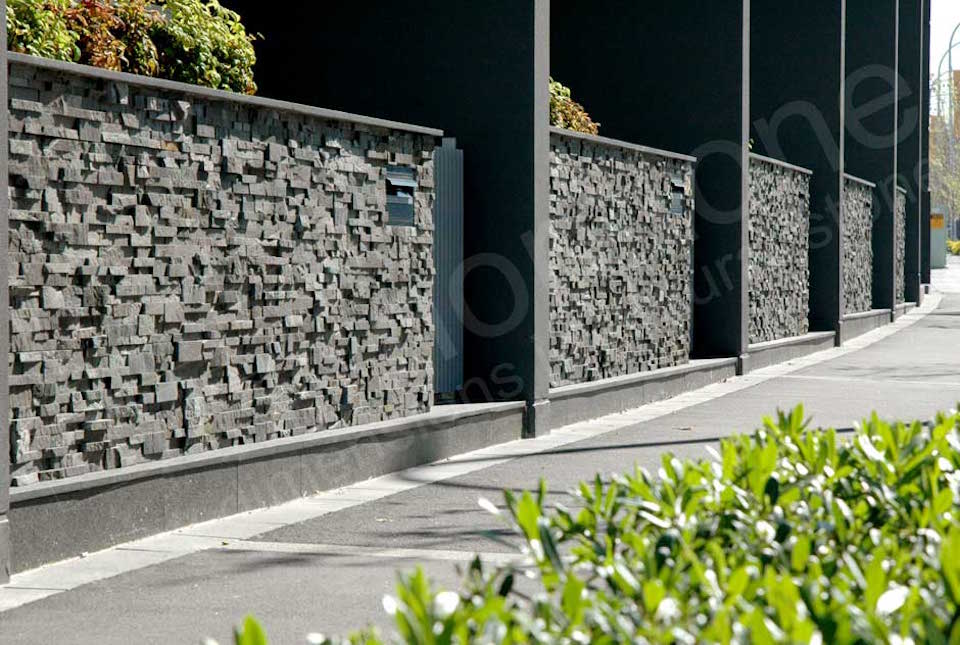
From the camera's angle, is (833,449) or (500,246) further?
(500,246)

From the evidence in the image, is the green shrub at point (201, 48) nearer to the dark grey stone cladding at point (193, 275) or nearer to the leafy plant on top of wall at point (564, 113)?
the dark grey stone cladding at point (193, 275)

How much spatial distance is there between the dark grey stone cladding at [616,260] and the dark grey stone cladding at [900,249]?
1694 cm

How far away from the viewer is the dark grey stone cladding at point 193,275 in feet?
22.1

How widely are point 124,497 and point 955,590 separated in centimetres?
539

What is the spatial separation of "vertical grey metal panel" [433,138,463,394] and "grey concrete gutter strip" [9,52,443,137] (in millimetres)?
1172

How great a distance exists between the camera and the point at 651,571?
266 centimetres

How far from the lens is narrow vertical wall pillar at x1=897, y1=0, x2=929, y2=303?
3700 centimetres

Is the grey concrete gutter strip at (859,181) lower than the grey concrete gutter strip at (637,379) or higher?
higher

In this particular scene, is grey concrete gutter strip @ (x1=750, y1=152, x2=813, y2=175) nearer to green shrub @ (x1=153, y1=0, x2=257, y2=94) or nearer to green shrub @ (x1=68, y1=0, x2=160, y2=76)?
green shrub @ (x1=153, y1=0, x2=257, y2=94)

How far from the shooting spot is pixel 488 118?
11.7 m

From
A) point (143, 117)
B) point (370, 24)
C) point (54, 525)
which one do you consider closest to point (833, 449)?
point (54, 525)

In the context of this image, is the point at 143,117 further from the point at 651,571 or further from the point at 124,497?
the point at 651,571

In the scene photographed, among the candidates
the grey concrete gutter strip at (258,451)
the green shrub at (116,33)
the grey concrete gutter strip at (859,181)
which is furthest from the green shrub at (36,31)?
the grey concrete gutter strip at (859,181)

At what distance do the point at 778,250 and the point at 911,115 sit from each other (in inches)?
726
